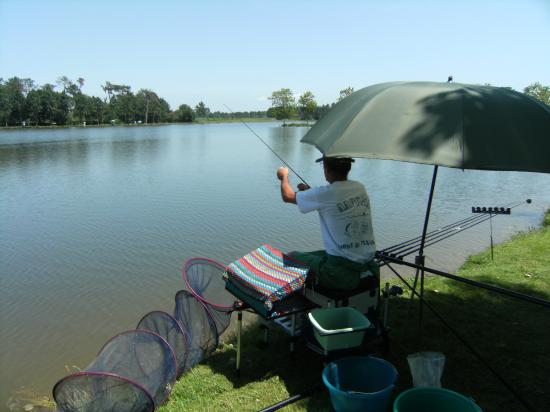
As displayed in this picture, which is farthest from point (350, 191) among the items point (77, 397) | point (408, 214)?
point (408, 214)

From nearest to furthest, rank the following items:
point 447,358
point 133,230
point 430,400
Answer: point 430,400 → point 447,358 → point 133,230

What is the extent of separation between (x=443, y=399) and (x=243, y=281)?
4.98ft

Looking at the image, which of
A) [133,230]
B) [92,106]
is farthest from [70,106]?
[133,230]

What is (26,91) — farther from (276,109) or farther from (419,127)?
(419,127)

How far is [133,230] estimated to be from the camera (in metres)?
9.32

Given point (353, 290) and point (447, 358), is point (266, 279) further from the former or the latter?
point (447, 358)

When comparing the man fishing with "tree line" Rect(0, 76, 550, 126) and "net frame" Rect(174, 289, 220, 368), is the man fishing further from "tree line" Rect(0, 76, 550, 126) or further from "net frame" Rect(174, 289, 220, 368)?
"tree line" Rect(0, 76, 550, 126)

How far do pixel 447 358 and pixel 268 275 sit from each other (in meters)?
1.79

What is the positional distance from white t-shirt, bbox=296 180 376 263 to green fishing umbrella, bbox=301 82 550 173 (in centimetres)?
38

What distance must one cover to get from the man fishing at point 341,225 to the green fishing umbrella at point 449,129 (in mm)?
337

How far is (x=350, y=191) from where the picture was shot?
3.05 m

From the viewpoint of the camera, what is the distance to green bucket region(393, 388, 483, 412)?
2408mm

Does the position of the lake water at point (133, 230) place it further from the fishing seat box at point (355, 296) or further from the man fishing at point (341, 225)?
the man fishing at point (341, 225)

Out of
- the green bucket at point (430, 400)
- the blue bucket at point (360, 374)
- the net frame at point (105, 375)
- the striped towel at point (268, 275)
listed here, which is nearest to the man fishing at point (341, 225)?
the striped towel at point (268, 275)
